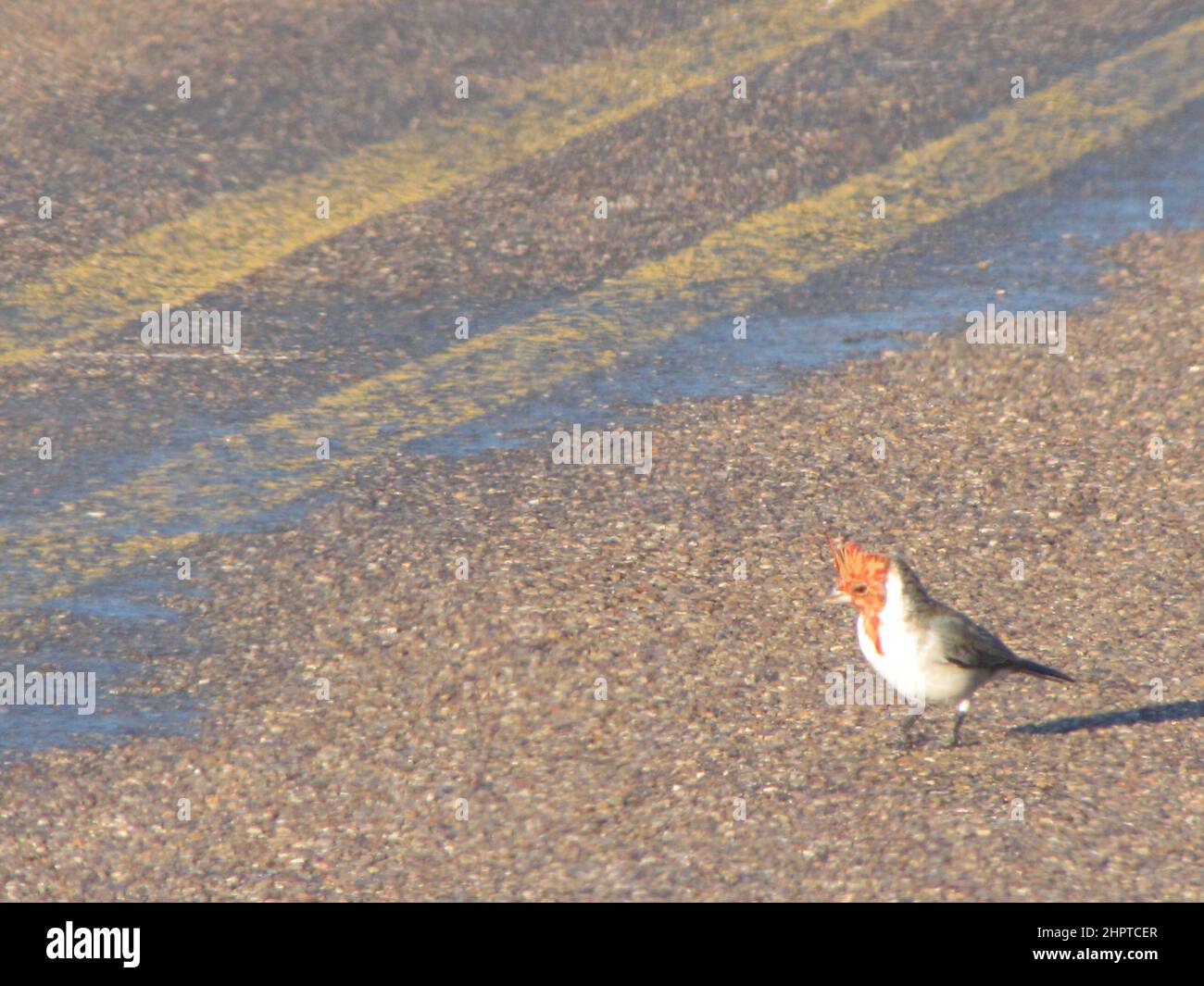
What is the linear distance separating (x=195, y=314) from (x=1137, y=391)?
225 inches

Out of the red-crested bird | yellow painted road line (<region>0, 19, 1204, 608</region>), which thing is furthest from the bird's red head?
yellow painted road line (<region>0, 19, 1204, 608</region>)

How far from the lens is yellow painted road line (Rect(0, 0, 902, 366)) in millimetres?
10867

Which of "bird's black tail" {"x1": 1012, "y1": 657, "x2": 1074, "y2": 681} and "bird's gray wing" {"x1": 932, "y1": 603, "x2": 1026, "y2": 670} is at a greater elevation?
"bird's gray wing" {"x1": 932, "y1": 603, "x2": 1026, "y2": 670}

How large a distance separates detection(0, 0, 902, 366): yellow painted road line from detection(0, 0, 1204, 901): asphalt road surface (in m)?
0.04

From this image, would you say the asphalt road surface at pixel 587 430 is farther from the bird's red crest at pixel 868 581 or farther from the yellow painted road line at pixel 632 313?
the bird's red crest at pixel 868 581

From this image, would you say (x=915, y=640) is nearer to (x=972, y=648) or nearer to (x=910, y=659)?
(x=910, y=659)

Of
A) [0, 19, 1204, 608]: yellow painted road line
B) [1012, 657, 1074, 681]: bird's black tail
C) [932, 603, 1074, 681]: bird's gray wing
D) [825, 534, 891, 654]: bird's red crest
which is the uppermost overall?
[0, 19, 1204, 608]: yellow painted road line

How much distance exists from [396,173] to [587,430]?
3.92 metres

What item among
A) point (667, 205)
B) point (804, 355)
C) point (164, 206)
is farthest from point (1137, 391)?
point (164, 206)

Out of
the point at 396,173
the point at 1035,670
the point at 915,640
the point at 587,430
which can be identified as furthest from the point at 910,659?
the point at 396,173

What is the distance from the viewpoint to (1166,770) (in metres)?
6.61

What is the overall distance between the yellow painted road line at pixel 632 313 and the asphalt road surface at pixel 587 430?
1.6 inches

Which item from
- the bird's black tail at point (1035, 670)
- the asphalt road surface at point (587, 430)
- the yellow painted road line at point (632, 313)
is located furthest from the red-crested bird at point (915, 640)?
the yellow painted road line at point (632, 313)

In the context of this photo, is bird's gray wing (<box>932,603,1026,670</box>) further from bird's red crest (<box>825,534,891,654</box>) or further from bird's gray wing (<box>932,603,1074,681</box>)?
bird's red crest (<box>825,534,891,654</box>)
